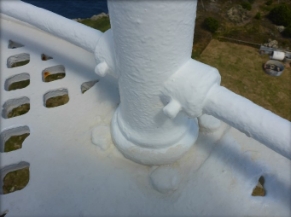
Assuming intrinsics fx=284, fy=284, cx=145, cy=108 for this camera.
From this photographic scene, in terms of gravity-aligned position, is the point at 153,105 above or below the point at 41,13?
below

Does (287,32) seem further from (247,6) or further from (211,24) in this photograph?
(211,24)

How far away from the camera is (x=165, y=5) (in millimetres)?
1046

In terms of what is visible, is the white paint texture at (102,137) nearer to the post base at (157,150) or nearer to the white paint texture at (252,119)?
the post base at (157,150)

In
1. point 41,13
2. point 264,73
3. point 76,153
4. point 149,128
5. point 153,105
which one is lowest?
point 264,73

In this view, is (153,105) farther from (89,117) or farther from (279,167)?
(279,167)

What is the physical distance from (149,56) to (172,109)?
0.85ft

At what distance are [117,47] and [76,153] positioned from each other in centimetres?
91

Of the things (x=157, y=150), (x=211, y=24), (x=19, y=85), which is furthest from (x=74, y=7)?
(x=157, y=150)

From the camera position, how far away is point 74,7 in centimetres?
552

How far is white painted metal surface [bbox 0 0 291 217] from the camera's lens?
1.74m

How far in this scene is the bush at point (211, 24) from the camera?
4.16m

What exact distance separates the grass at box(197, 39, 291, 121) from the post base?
6.18 feet

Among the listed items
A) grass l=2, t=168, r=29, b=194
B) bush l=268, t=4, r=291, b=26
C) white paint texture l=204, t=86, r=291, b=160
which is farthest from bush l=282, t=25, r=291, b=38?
grass l=2, t=168, r=29, b=194

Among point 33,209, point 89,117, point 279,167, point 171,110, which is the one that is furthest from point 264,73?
point 33,209
